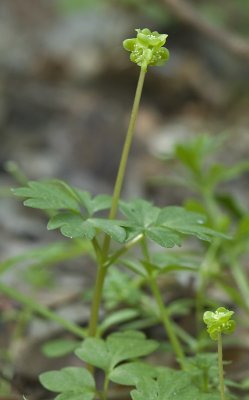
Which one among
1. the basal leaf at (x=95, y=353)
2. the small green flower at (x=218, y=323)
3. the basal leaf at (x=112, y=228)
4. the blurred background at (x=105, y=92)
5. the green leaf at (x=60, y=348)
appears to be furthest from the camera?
the blurred background at (x=105, y=92)

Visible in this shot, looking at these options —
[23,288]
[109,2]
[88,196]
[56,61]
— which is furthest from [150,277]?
[109,2]

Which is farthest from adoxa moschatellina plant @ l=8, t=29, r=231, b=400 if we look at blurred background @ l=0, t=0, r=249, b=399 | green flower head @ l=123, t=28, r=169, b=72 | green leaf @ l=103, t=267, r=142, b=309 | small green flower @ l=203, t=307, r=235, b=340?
blurred background @ l=0, t=0, r=249, b=399

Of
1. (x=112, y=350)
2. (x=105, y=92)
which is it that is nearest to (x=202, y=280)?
(x=112, y=350)

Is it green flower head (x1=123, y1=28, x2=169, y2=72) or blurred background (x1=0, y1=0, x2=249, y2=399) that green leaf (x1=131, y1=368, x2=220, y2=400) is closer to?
green flower head (x1=123, y1=28, x2=169, y2=72)

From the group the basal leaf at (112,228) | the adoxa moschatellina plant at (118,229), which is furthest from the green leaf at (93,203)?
the basal leaf at (112,228)

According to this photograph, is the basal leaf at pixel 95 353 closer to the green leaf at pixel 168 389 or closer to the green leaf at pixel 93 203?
the green leaf at pixel 168 389

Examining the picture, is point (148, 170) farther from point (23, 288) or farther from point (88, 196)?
point (88, 196)
